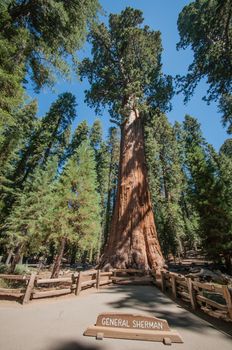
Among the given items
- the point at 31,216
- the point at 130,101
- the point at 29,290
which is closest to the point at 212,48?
the point at 130,101

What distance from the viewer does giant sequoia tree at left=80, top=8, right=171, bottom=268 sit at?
11.2 meters

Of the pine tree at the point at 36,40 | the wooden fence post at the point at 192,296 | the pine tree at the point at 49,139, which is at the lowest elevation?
the wooden fence post at the point at 192,296

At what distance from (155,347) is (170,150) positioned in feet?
97.1

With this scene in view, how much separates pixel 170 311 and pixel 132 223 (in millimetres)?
5919

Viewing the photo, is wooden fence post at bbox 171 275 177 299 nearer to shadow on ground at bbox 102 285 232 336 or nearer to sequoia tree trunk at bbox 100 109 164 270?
shadow on ground at bbox 102 285 232 336

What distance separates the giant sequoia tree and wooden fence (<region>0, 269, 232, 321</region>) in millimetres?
661

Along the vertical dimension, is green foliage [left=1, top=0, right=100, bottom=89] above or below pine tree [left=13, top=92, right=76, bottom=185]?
below

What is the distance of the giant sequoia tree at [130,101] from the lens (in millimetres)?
11250

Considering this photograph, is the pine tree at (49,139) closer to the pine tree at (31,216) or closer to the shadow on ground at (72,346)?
the pine tree at (31,216)

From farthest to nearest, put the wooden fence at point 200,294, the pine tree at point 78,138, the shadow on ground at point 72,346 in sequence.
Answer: the pine tree at point 78,138 → the wooden fence at point 200,294 → the shadow on ground at point 72,346

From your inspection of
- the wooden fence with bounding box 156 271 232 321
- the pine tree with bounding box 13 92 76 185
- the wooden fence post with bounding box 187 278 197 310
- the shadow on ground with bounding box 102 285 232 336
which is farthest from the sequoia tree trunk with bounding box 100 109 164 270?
the pine tree with bounding box 13 92 76 185

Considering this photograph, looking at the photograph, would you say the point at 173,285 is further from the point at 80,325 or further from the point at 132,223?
the point at 80,325

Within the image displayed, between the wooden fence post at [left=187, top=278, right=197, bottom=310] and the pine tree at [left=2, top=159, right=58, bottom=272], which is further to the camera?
the pine tree at [left=2, top=159, right=58, bottom=272]

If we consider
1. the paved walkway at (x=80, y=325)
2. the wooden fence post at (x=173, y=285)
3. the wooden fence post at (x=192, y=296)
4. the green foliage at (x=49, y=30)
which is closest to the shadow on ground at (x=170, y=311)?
the paved walkway at (x=80, y=325)
